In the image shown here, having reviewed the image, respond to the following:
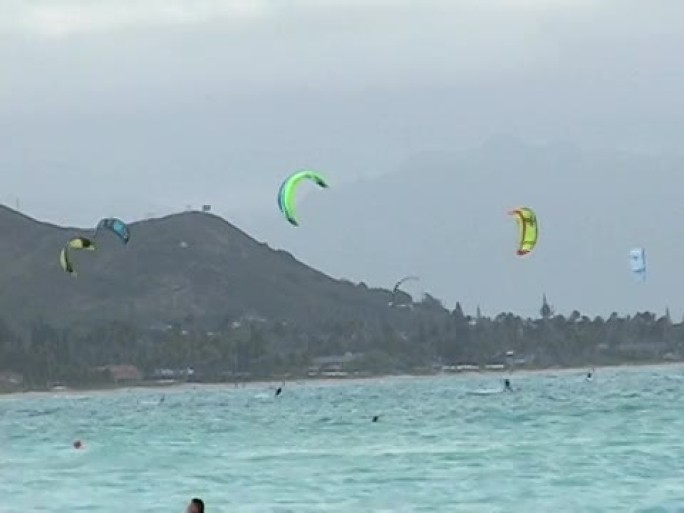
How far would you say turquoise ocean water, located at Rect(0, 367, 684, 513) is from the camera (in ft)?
114

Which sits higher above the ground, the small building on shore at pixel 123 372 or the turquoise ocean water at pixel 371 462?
the small building on shore at pixel 123 372

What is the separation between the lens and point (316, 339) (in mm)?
171375

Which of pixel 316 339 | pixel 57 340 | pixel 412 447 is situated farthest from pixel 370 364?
pixel 412 447

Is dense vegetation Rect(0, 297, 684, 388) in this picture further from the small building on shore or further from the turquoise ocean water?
the turquoise ocean water

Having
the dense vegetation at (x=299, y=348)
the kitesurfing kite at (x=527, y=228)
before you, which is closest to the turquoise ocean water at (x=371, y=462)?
the kitesurfing kite at (x=527, y=228)

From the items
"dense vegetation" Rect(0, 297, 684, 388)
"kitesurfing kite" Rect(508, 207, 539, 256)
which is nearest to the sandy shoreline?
"dense vegetation" Rect(0, 297, 684, 388)

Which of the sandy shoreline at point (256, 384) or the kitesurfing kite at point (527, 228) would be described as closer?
the kitesurfing kite at point (527, 228)

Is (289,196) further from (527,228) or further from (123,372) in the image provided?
(123,372)

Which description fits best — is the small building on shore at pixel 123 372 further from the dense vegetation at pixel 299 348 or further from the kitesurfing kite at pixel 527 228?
the kitesurfing kite at pixel 527 228

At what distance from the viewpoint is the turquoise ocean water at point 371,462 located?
114ft

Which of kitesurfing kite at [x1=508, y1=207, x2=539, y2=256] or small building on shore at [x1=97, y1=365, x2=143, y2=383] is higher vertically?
small building on shore at [x1=97, y1=365, x2=143, y2=383]

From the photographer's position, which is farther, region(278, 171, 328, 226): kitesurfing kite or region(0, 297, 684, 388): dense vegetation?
region(0, 297, 684, 388): dense vegetation

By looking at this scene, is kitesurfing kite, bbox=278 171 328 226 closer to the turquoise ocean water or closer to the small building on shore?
the turquoise ocean water

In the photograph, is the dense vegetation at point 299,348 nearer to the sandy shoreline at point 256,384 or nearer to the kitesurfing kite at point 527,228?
the sandy shoreline at point 256,384
